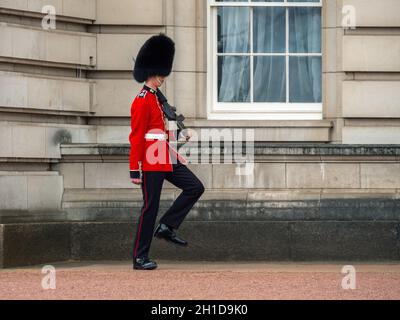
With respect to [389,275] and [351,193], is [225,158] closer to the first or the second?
[351,193]

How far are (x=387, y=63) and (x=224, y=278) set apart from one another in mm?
3331

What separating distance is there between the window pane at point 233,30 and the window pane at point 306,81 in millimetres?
570

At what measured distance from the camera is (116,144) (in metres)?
13.1

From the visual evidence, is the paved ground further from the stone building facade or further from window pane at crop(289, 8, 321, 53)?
window pane at crop(289, 8, 321, 53)

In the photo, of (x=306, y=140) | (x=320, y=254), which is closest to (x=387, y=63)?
(x=306, y=140)

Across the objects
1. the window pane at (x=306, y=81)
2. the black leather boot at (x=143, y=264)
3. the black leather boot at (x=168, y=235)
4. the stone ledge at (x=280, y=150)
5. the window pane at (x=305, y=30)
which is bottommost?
the black leather boot at (x=143, y=264)

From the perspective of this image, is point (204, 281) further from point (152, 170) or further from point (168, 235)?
point (152, 170)

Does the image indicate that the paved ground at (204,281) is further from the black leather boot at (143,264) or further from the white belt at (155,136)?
the white belt at (155,136)

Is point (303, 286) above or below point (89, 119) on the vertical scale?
below

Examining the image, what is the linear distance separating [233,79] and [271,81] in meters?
0.39

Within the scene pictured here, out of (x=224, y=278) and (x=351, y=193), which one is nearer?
(x=224, y=278)

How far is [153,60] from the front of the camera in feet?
39.4

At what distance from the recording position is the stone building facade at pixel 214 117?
41.5 feet

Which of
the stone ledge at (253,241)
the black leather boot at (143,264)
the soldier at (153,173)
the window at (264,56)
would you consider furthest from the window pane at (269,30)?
the black leather boot at (143,264)
